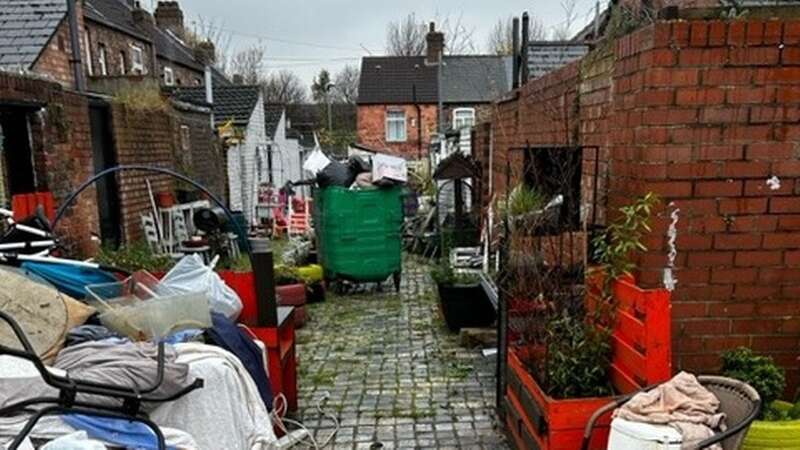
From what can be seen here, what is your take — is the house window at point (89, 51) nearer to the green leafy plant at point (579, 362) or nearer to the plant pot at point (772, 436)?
the green leafy plant at point (579, 362)

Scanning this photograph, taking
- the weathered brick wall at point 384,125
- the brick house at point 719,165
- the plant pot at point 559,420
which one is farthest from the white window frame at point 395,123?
the plant pot at point 559,420

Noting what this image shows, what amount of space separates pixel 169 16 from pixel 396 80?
9849 millimetres

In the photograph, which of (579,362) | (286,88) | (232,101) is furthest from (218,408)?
(286,88)

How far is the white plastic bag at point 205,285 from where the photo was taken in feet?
11.0

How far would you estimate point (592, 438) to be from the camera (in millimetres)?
2605

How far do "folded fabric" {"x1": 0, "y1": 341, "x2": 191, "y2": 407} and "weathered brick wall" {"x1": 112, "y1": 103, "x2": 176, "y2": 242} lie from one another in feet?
15.8

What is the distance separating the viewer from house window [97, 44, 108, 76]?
1475 centimetres

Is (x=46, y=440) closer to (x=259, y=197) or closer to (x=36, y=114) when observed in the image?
(x=36, y=114)

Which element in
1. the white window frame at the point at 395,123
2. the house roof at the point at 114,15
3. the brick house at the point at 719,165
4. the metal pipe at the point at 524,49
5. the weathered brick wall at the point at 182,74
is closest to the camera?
the brick house at the point at 719,165

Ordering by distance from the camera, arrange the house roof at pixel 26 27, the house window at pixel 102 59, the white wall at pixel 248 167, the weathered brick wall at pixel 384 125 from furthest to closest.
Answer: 1. the weathered brick wall at pixel 384 125
2. the house window at pixel 102 59
3. the white wall at pixel 248 167
4. the house roof at pixel 26 27

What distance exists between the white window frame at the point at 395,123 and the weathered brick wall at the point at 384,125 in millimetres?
Answer: 135

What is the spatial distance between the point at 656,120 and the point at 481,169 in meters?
6.24

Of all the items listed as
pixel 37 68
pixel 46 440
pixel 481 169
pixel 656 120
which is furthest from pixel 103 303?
pixel 37 68

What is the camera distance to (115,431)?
211 centimetres
